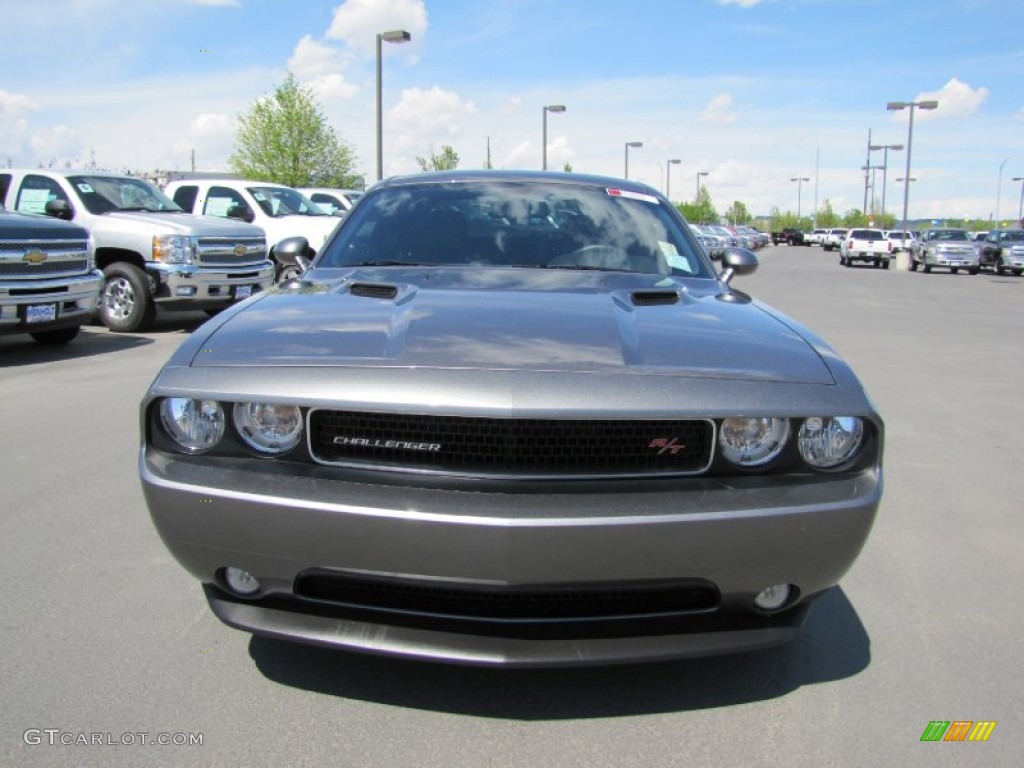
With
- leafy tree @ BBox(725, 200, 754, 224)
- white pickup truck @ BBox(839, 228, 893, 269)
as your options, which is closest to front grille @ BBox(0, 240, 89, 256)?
white pickup truck @ BBox(839, 228, 893, 269)

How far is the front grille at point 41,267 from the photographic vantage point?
29.3 feet

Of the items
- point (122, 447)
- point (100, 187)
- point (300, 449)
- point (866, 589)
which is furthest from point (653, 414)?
point (100, 187)

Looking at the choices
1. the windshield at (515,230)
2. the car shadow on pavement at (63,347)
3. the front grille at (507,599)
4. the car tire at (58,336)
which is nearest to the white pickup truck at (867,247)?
the car shadow on pavement at (63,347)

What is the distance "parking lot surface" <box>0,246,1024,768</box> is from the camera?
93.2 inches

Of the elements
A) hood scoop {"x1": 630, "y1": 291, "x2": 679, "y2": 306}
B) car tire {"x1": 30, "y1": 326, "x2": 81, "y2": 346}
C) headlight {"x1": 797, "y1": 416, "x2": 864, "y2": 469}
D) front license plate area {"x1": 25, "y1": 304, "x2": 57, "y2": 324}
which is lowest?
car tire {"x1": 30, "y1": 326, "x2": 81, "y2": 346}

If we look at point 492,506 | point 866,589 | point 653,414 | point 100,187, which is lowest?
point 866,589

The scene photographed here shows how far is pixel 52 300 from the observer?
9211 millimetres

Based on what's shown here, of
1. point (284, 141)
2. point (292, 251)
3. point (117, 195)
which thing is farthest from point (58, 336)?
point (284, 141)

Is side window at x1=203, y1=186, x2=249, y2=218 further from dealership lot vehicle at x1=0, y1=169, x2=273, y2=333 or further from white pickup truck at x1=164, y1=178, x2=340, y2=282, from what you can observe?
dealership lot vehicle at x1=0, y1=169, x2=273, y2=333

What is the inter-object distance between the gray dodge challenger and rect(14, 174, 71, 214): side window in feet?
34.8

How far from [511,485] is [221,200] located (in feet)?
46.9

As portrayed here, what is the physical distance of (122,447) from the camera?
5449mm

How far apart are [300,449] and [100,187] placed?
11185 millimetres

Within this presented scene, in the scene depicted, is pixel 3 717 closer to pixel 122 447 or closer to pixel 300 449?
pixel 300 449
